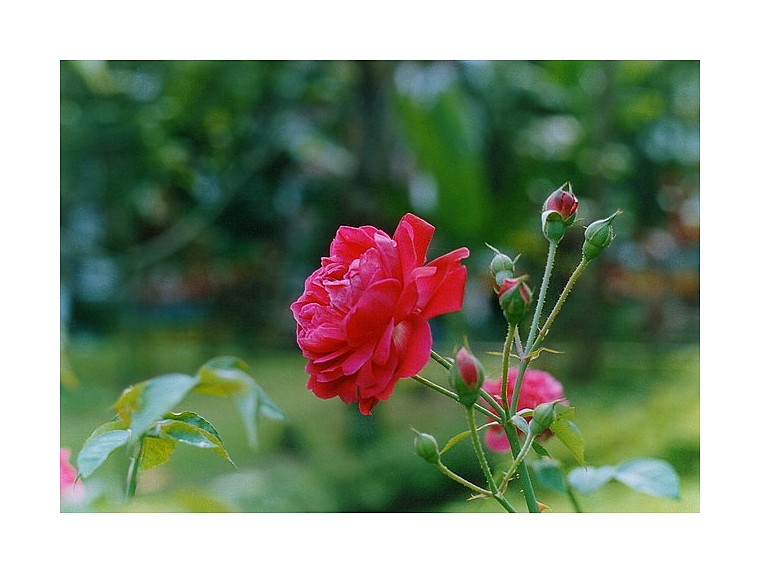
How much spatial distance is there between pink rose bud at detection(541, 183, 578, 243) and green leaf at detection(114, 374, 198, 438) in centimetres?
19

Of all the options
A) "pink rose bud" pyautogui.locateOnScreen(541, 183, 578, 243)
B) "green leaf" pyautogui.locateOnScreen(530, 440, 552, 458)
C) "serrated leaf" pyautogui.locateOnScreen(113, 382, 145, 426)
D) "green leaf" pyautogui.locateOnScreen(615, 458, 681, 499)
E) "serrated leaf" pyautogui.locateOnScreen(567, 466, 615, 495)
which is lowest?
"serrated leaf" pyautogui.locateOnScreen(567, 466, 615, 495)

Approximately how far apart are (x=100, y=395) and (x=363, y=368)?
4.63 feet

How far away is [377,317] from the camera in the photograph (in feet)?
1.12

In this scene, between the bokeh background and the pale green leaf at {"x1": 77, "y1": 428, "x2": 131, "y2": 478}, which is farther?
the bokeh background

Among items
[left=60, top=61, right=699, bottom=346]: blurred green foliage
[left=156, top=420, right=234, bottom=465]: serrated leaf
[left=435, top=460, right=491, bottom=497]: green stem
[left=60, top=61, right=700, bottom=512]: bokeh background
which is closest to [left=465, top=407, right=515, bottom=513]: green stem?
[left=435, top=460, right=491, bottom=497]: green stem

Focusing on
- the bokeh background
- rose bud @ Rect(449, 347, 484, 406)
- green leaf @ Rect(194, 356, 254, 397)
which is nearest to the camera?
rose bud @ Rect(449, 347, 484, 406)

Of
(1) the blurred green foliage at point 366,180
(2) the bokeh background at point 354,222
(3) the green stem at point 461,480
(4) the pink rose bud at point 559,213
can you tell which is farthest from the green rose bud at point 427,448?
(1) the blurred green foliage at point 366,180

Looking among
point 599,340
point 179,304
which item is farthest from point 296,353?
point 599,340

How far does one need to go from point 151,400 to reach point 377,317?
5.0 inches

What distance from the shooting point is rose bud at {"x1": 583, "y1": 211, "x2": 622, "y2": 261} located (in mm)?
373

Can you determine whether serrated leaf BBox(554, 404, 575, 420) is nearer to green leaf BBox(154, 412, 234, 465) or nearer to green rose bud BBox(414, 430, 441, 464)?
green rose bud BBox(414, 430, 441, 464)

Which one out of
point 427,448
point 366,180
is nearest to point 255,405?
point 427,448

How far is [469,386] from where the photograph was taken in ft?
1.08

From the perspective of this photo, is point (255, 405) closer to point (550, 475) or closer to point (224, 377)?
point (224, 377)
